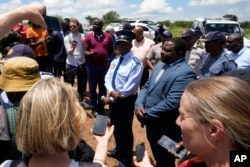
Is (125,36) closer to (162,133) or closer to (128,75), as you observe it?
(128,75)

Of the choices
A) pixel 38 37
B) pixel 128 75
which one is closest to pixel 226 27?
pixel 38 37

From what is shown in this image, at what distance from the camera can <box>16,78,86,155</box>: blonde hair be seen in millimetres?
1403

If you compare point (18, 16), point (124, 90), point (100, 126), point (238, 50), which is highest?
point (18, 16)

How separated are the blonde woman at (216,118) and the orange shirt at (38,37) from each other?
5.73m

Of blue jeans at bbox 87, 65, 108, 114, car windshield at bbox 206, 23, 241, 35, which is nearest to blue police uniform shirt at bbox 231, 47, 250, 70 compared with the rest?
blue jeans at bbox 87, 65, 108, 114

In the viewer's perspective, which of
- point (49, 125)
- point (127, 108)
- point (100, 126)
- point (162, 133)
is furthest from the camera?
point (127, 108)

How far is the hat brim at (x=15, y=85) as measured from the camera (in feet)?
6.49

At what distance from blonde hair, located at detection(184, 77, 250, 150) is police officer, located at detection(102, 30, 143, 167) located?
2633mm

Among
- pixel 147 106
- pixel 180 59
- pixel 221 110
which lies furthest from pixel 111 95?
pixel 221 110

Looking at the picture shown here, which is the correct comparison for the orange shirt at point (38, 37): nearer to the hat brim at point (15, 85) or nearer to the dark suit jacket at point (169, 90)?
the dark suit jacket at point (169, 90)

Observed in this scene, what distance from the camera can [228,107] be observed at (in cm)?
128

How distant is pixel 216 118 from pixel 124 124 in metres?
2.87

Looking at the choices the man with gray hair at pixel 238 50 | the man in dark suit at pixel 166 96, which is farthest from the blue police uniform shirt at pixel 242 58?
the man in dark suit at pixel 166 96

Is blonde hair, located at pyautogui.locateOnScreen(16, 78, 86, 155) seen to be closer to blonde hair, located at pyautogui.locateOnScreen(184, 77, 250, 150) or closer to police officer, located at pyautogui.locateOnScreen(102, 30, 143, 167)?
blonde hair, located at pyautogui.locateOnScreen(184, 77, 250, 150)
